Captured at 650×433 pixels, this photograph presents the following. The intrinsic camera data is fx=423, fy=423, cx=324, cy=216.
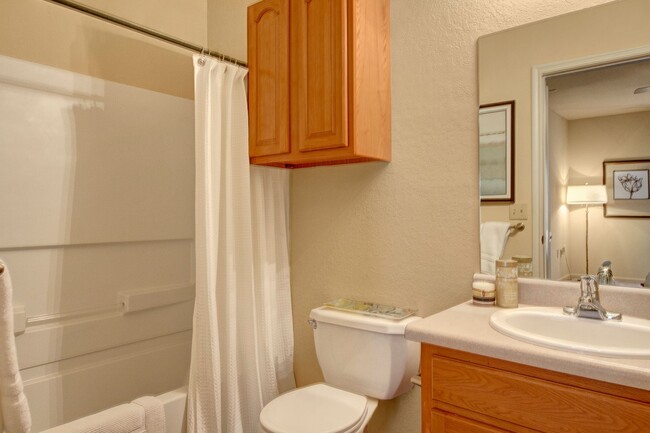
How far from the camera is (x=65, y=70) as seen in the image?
6.30 feet

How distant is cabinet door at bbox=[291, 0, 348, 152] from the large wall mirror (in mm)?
561

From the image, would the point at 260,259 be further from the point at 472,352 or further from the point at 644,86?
the point at 644,86

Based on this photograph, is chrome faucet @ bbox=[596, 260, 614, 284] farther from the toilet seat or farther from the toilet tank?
the toilet seat

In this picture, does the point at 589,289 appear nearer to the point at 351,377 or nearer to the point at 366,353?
the point at 366,353

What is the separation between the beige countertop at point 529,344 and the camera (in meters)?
0.95

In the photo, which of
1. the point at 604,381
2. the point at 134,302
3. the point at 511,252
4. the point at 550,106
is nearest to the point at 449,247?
the point at 511,252

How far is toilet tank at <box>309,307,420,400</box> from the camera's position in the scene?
5.49ft

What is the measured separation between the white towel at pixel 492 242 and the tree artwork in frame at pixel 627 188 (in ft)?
1.11

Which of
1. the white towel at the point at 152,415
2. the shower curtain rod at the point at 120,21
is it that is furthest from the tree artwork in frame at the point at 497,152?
the white towel at the point at 152,415

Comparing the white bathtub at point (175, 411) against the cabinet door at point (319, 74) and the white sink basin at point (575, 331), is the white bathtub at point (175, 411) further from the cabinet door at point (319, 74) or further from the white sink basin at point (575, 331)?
the white sink basin at point (575, 331)

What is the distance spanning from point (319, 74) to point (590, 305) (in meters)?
1.30

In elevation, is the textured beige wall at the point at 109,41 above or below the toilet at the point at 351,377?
above

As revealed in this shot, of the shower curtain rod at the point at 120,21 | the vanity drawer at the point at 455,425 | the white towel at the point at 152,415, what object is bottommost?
the white towel at the point at 152,415

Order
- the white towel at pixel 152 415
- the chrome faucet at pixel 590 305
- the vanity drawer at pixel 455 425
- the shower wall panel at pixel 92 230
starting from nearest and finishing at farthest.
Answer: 1. the vanity drawer at pixel 455 425
2. the chrome faucet at pixel 590 305
3. the white towel at pixel 152 415
4. the shower wall panel at pixel 92 230
